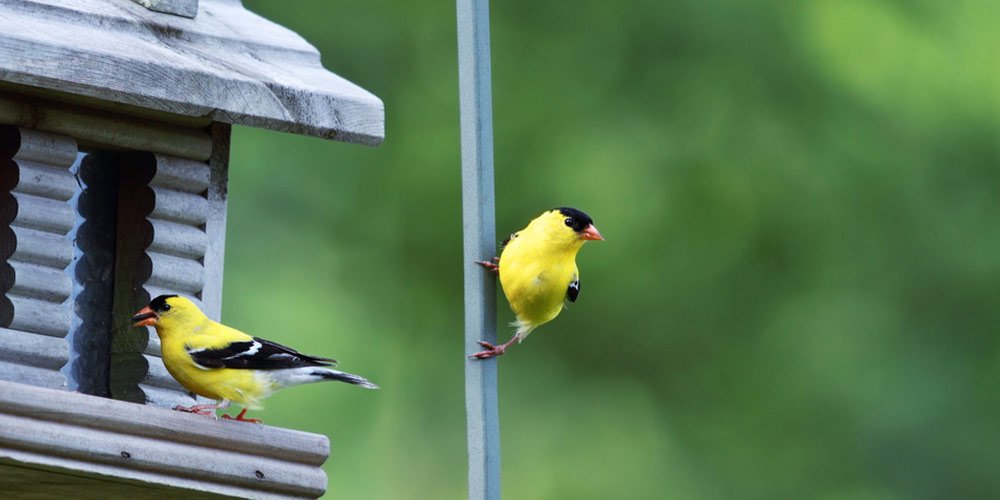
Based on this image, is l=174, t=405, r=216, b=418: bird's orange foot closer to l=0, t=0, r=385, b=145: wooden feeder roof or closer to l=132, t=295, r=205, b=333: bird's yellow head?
l=132, t=295, r=205, b=333: bird's yellow head

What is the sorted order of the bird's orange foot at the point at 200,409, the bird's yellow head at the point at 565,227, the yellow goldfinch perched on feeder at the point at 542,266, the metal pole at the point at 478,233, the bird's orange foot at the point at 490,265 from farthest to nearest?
the bird's yellow head at the point at 565,227 < the yellow goldfinch perched on feeder at the point at 542,266 < the bird's orange foot at the point at 200,409 < the bird's orange foot at the point at 490,265 < the metal pole at the point at 478,233

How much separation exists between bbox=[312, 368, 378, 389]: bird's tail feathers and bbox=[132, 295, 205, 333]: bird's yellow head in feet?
0.97

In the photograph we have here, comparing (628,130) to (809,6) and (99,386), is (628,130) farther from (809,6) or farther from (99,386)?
(99,386)

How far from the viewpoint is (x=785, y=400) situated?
34.5ft

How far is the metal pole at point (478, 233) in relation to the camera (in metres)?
3.77

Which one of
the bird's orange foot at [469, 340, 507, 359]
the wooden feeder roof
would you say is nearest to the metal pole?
the bird's orange foot at [469, 340, 507, 359]

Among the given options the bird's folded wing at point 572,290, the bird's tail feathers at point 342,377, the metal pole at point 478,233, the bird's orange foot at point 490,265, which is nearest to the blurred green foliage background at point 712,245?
Result: the bird's folded wing at point 572,290

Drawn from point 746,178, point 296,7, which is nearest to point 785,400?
point 746,178

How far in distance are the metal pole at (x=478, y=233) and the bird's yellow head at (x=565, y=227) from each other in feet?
1.64

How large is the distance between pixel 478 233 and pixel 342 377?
1.90ft

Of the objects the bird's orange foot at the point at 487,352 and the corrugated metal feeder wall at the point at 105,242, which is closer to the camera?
the bird's orange foot at the point at 487,352

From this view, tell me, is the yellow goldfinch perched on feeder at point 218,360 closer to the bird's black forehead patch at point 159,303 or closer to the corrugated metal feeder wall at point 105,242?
the bird's black forehead patch at point 159,303

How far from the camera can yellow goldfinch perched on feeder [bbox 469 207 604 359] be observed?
4.37 meters

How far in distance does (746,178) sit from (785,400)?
1.19 meters
